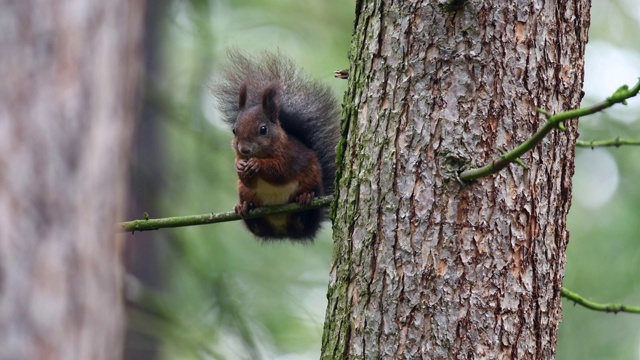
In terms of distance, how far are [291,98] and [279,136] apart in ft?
0.69

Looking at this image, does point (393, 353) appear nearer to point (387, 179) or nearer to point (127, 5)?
point (387, 179)

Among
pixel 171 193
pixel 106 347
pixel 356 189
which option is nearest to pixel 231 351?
pixel 171 193

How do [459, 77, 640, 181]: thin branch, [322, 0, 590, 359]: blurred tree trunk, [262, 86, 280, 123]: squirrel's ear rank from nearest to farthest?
[459, 77, 640, 181]: thin branch
[322, 0, 590, 359]: blurred tree trunk
[262, 86, 280, 123]: squirrel's ear

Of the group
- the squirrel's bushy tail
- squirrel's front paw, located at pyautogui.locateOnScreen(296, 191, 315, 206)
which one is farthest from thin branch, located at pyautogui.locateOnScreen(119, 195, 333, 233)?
the squirrel's bushy tail

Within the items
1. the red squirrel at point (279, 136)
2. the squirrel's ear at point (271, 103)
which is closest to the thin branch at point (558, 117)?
the red squirrel at point (279, 136)

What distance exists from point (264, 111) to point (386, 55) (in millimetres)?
1558

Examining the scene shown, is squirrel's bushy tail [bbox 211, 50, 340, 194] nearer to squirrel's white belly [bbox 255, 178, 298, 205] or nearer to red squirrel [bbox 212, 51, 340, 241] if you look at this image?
red squirrel [bbox 212, 51, 340, 241]

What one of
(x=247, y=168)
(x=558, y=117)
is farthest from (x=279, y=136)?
(x=558, y=117)

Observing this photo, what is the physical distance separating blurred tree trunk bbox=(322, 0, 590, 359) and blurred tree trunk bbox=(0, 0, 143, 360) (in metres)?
1.06

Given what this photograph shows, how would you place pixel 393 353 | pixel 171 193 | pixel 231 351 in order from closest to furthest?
pixel 393 353, pixel 231 351, pixel 171 193

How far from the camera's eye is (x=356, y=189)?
2.62m

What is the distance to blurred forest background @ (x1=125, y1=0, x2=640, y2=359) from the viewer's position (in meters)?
4.89

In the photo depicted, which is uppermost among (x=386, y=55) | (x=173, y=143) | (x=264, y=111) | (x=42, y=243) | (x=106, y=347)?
(x=173, y=143)

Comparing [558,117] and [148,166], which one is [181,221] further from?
[148,166]
